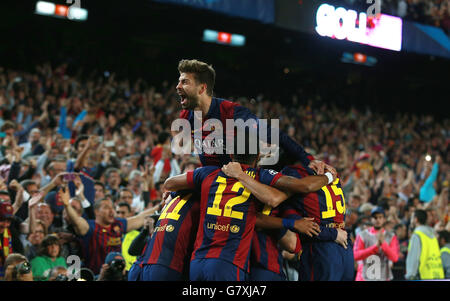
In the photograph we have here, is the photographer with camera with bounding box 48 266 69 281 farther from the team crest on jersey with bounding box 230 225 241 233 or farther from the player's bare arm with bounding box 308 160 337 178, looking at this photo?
the player's bare arm with bounding box 308 160 337 178

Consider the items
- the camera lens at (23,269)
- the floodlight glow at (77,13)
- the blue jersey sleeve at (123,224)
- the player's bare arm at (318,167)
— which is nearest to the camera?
the player's bare arm at (318,167)

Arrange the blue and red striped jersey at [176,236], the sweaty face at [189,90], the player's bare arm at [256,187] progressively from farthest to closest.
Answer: the sweaty face at [189,90]
the blue and red striped jersey at [176,236]
the player's bare arm at [256,187]

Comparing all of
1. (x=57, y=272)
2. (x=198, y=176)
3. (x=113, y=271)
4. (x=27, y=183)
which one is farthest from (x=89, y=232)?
(x=198, y=176)

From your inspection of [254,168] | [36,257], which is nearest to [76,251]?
[36,257]

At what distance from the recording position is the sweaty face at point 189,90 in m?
5.48

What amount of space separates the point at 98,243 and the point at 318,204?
291cm

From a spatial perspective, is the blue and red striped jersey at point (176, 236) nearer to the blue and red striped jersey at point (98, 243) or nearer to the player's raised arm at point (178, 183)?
the player's raised arm at point (178, 183)

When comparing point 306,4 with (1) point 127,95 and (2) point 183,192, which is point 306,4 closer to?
(1) point 127,95

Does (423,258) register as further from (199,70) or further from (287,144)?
(199,70)

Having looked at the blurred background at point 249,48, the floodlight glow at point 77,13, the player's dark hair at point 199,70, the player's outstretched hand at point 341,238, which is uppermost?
the floodlight glow at point 77,13

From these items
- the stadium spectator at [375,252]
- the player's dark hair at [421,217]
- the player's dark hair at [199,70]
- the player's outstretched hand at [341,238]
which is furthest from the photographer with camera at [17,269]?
the player's dark hair at [421,217]

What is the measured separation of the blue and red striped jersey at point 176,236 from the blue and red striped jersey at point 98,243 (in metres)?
Answer: 2.28

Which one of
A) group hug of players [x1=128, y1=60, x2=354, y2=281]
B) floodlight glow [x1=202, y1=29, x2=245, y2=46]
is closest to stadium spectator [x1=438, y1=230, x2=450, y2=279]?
group hug of players [x1=128, y1=60, x2=354, y2=281]

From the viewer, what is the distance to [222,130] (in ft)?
17.7
